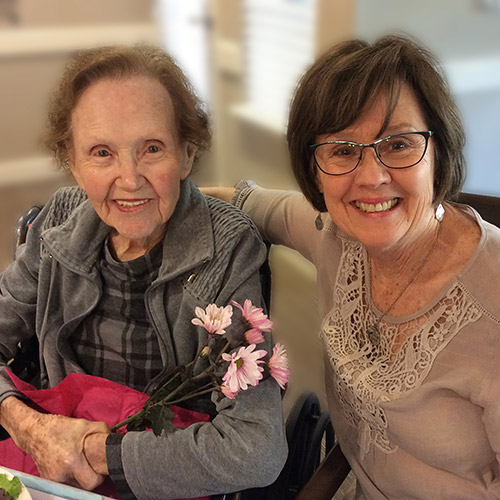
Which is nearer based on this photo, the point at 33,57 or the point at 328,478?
the point at 328,478

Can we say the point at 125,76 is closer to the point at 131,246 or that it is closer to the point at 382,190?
the point at 131,246

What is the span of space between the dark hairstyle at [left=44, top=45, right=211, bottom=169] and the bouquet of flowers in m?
0.39

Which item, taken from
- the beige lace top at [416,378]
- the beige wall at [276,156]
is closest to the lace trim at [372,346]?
the beige lace top at [416,378]

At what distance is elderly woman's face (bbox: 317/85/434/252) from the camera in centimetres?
102

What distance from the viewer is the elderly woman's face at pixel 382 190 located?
102 centimetres

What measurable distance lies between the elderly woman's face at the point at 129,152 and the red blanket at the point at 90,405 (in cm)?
30

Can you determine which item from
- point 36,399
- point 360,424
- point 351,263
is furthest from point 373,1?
point 36,399

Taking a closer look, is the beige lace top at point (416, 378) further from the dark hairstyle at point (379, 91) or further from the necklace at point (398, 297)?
the dark hairstyle at point (379, 91)

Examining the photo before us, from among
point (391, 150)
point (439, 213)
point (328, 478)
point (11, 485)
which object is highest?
point (391, 150)

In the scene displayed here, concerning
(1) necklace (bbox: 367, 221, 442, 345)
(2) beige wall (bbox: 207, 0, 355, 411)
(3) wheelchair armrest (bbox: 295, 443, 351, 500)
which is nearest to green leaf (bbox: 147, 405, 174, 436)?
(3) wheelchair armrest (bbox: 295, 443, 351, 500)

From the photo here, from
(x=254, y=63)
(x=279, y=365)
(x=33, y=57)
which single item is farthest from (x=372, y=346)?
(x=33, y=57)

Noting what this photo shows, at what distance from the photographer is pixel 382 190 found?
105 cm

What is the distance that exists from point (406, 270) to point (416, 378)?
0.21m

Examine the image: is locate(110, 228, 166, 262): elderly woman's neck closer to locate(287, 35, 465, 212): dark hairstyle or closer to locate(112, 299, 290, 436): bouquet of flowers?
locate(112, 299, 290, 436): bouquet of flowers
